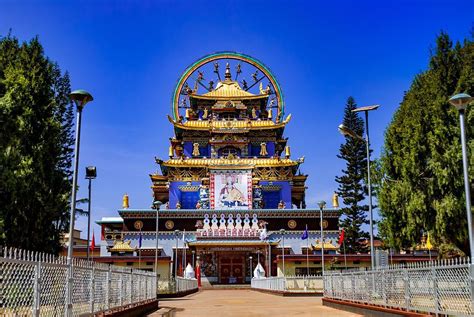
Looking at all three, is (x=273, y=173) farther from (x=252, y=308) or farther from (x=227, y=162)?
(x=252, y=308)

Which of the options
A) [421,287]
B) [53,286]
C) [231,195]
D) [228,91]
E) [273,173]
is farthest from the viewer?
[228,91]

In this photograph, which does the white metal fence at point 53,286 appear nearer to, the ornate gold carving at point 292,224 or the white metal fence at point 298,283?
the white metal fence at point 298,283

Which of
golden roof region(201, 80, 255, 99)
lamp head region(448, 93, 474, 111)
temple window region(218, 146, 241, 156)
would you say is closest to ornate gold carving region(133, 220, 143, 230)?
temple window region(218, 146, 241, 156)

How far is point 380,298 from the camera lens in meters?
15.7

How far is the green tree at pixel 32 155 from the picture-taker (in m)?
18.5

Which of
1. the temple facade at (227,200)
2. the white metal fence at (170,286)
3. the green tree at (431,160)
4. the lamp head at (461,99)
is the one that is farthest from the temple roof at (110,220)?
the lamp head at (461,99)

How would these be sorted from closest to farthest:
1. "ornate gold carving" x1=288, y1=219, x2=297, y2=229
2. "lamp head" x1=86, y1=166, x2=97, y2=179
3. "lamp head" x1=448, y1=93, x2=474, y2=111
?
"lamp head" x1=448, y1=93, x2=474, y2=111, "lamp head" x1=86, y1=166, x2=97, y2=179, "ornate gold carving" x1=288, y1=219, x2=297, y2=229

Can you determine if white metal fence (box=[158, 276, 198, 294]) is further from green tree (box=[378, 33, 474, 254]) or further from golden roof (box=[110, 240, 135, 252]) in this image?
golden roof (box=[110, 240, 135, 252])

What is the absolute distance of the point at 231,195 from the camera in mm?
50781

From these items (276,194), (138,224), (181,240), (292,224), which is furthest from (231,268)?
(276,194)

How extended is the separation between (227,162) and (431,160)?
103 ft

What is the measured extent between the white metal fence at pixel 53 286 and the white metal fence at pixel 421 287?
7.51 metres

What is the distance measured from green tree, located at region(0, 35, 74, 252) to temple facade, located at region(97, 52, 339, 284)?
19.5 metres

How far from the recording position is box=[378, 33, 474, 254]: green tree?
21891 mm
